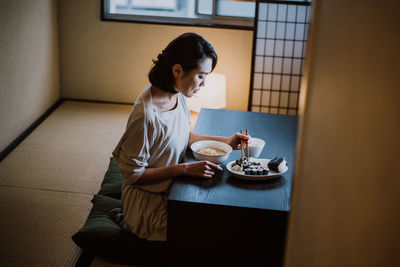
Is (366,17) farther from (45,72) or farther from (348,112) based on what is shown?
(45,72)

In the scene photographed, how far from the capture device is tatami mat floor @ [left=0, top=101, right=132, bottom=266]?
2184 millimetres

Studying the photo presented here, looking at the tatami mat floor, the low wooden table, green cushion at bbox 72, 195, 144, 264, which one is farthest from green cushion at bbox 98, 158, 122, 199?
the low wooden table

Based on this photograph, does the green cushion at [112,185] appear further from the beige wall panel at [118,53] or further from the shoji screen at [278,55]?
the beige wall panel at [118,53]

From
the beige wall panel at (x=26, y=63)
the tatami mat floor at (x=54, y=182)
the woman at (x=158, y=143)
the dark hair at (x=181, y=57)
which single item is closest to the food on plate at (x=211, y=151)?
the woman at (x=158, y=143)

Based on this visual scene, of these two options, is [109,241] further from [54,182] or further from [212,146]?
[54,182]

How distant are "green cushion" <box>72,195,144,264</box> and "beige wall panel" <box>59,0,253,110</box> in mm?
2699

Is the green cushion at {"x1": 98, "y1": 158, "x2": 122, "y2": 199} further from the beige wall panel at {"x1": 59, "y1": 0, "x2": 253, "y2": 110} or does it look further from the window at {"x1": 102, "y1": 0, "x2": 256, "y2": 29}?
the window at {"x1": 102, "y1": 0, "x2": 256, "y2": 29}

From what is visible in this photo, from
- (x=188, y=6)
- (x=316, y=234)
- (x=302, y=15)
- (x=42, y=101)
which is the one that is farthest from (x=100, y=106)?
(x=316, y=234)

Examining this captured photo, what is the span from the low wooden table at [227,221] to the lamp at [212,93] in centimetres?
258

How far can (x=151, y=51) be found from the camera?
459 cm

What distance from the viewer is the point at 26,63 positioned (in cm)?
376

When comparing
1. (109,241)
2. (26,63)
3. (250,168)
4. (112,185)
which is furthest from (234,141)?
(26,63)

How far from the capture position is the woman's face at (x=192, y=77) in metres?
1.85

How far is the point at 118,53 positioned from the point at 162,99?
9.41 ft
